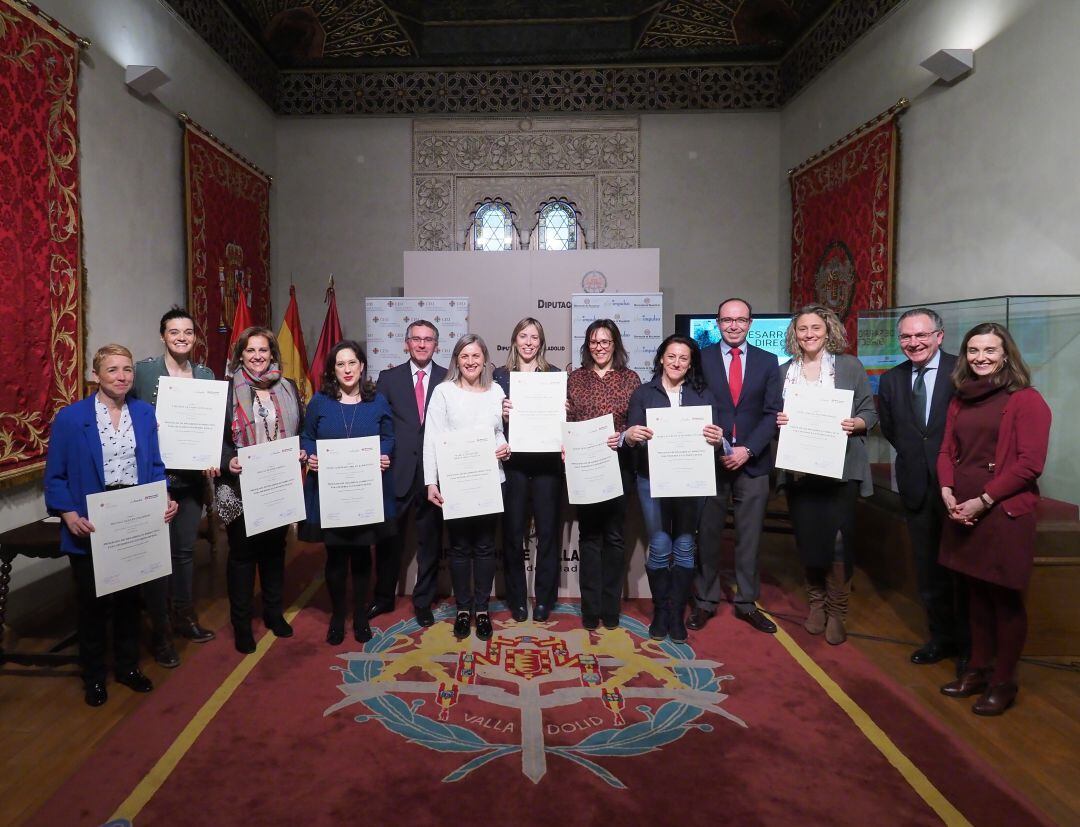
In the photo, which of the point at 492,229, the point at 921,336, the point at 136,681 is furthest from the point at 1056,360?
the point at 492,229

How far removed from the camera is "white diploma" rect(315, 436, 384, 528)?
3.11 meters

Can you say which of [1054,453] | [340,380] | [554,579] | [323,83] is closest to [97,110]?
[340,380]

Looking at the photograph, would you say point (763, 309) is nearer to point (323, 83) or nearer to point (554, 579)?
point (554, 579)

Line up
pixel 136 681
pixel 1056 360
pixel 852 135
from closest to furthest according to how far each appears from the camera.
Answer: pixel 136 681 < pixel 1056 360 < pixel 852 135

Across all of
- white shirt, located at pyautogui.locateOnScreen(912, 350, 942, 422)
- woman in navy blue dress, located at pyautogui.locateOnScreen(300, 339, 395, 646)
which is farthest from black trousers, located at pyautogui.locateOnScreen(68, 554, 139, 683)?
white shirt, located at pyautogui.locateOnScreen(912, 350, 942, 422)

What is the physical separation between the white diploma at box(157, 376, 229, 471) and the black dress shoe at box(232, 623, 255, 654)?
84 cm

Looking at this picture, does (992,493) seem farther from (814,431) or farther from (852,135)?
(852,135)

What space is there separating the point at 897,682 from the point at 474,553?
2062 millimetres

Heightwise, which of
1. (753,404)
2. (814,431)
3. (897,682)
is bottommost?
(897,682)

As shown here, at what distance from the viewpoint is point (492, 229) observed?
771 cm

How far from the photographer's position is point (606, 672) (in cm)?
306

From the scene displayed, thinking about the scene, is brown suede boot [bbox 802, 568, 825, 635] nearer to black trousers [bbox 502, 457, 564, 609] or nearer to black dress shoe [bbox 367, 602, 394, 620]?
black trousers [bbox 502, 457, 564, 609]

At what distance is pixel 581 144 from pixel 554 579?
5558 mm

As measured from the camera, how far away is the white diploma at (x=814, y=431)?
3.10 m
